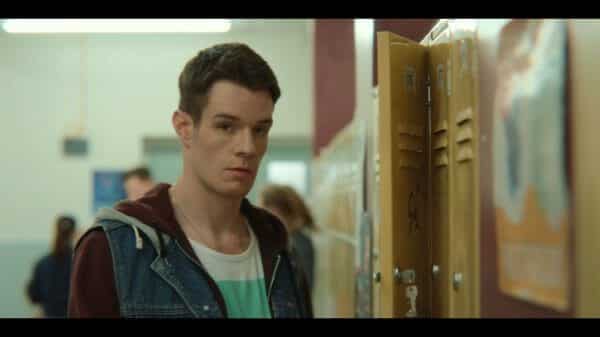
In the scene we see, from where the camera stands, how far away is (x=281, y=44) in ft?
3.52

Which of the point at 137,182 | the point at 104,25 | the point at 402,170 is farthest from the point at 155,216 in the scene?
the point at 402,170

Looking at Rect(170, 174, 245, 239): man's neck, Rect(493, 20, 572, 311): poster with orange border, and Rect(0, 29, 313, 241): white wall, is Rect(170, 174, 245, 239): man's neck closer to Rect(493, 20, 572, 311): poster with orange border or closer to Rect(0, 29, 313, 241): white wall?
Rect(0, 29, 313, 241): white wall

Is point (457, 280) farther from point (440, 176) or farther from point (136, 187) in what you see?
point (136, 187)

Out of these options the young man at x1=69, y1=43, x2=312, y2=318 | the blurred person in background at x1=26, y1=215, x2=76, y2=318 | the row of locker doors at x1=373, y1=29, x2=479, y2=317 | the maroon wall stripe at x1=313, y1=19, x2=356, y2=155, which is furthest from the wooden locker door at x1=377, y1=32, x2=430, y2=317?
the maroon wall stripe at x1=313, y1=19, x2=356, y2=155

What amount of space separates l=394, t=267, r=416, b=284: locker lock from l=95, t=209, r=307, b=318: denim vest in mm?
354

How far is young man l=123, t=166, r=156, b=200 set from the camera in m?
1.06

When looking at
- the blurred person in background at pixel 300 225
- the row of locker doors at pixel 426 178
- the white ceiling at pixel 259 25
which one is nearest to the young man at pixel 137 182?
the white ceiling at pixel 259 25

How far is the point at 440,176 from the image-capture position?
1.21 meters

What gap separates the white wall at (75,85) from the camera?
3.41 ft

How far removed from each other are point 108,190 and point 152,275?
0.77 feet

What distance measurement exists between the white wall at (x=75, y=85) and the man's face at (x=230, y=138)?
1.7 inches

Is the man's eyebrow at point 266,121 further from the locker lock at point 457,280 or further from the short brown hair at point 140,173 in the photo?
the locker lock at point 457,280

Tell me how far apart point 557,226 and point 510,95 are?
203mm
